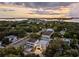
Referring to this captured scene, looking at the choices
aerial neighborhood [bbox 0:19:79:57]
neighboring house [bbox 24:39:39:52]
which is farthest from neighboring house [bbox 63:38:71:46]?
neighboring house [bbox 24:39:39:52]

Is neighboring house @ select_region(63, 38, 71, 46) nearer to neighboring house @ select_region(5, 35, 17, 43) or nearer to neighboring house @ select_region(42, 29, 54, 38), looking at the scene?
neighboring house @ select_region(42, 29, 54, 38)

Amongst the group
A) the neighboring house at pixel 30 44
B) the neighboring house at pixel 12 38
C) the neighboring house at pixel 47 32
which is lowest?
the neighboring house at pixel 30 44

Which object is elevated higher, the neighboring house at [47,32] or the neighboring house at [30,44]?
the neighboring house at [47,32]

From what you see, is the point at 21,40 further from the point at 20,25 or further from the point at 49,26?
the point at 49,26

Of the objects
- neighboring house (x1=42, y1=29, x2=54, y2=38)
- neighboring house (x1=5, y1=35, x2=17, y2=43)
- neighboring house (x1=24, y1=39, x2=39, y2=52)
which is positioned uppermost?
neighboring house (x1=42, y1=29, x2=54, y2=38)

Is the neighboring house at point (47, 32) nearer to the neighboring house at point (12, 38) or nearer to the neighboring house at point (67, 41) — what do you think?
the neighboring house at point (67, 41)

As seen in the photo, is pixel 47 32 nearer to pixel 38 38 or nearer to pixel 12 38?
pixel 38 38

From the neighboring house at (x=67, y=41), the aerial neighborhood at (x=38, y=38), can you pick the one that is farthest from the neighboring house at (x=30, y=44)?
the neighboring house at (x=67, y=41)

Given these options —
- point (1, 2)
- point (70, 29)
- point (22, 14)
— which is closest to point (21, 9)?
point (22, 14)

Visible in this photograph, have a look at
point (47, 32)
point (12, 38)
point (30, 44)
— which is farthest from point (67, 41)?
point (12, 38)

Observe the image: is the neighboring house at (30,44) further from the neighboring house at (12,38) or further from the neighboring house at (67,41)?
the neighboring house at (67,41)

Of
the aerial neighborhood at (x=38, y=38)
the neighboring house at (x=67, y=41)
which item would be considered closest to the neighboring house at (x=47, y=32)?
the aerial neighborhood at (x=38, y=38)

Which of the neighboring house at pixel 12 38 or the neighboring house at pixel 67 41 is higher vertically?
the neighboring house at pixel 12 38
